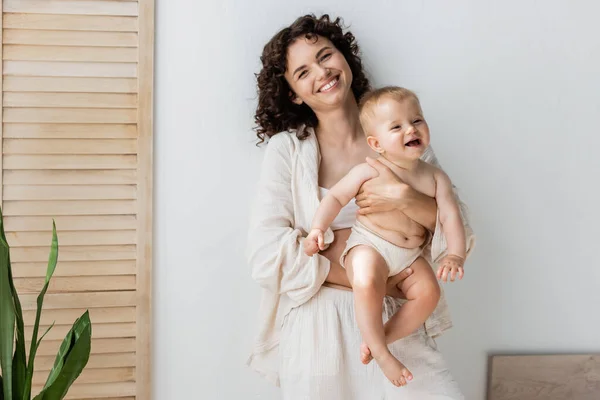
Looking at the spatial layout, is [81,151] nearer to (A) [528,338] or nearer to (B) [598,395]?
(A) [528,338]

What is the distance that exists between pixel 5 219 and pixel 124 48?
60 cm

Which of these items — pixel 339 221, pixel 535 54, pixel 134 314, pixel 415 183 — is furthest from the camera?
pixel 535 54

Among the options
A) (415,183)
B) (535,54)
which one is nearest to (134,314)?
(415,183)

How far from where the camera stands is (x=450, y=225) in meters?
1.95

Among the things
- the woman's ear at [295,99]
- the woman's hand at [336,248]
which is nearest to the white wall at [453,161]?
the woman's ear at [295,99]

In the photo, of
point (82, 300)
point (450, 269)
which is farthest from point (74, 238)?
point (450, 269)

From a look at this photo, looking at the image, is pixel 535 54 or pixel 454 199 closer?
pixel 454 199

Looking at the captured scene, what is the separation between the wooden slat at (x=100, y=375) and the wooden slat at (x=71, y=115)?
2.14 feet

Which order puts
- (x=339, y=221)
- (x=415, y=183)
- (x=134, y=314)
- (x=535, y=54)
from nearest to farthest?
(x=415, y=183) → (x=339, y=221) → (x=134, y=314) → (x=535, y=54)

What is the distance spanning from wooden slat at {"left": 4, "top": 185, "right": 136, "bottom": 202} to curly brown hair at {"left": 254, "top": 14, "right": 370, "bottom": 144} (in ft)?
1.42

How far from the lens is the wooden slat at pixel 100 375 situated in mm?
2281

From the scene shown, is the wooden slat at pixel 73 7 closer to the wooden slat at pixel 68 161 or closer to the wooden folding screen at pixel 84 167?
the wooden folding screen at pixel 84 167

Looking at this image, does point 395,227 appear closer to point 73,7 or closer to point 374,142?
point 374,142

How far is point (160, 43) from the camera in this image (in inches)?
89.9
